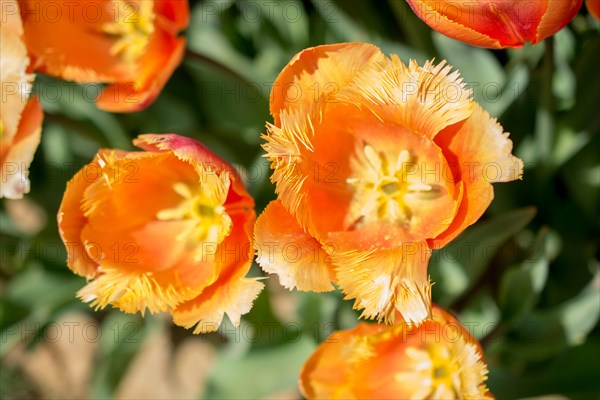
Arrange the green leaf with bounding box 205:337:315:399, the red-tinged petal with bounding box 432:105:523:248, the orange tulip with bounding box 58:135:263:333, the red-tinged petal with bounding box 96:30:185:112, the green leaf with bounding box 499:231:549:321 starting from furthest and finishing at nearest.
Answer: the green leaf with bounding box 205:337:315:399 → the green leaf with bounding box 499:231:549:321 → the red-tinged petal with bounding box 96:30:185:112 → the orange tulip with bounding box 58:135:263:333 → the red-tinged petal with bounding box 432:105:523:248

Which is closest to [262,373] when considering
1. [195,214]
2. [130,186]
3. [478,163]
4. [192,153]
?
[195,214]

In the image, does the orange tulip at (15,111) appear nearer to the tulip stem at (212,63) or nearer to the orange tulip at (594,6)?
the tulip stem at (212,63)

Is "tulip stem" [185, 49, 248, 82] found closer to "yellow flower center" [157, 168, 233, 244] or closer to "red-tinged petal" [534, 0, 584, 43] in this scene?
"yellow flower center" [157, 168, 233, 244]

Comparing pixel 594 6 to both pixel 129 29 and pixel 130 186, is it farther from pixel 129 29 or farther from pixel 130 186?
pixel 129 29

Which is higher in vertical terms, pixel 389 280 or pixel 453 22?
pixel 453 22

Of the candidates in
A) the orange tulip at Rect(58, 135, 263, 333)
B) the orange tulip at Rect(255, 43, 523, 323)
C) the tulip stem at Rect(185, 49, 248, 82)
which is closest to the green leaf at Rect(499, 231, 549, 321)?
the orange tulip at Rect(255, 43, 523, 323)

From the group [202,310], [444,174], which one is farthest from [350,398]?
[444,174]
